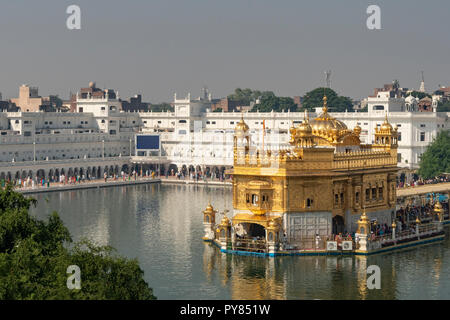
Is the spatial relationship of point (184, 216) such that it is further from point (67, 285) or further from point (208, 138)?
point (208, 138)

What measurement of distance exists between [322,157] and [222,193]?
37215 millimetres

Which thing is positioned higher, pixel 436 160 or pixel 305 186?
pixel 305 186

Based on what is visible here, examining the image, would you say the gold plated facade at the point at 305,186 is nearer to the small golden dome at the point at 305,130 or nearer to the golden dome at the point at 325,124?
the small golden dome at the point at 305,130

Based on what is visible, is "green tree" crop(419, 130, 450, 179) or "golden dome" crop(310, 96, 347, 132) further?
"green tree" crop(419, 130, 450, 179)

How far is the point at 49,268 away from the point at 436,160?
6060 cm

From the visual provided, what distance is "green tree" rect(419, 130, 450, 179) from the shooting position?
85188 millimetres

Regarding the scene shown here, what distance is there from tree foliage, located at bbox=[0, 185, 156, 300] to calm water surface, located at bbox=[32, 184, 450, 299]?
624cm

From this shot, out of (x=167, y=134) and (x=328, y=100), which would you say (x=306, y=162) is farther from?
(x=328, y=100)

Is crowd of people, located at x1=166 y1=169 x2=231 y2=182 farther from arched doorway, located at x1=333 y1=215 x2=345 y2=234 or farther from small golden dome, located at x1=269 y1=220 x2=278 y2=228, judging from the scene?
small golden dome, located at x1=269 y1=220 x2=278 y2=228

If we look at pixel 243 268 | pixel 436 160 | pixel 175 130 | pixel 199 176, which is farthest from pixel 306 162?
pixel 175 130

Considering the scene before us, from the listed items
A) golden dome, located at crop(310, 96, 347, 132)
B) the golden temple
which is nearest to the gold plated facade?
the golden temple

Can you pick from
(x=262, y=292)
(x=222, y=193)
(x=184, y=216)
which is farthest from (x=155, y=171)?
(x=262, y=292)

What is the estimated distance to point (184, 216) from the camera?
204 feet

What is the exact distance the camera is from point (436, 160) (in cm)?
8562
